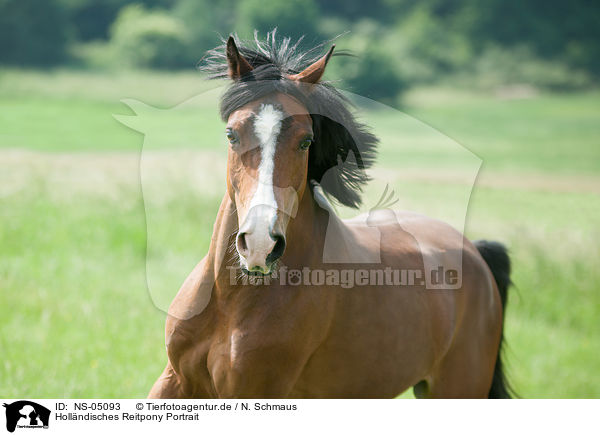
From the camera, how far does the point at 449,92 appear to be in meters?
35.8

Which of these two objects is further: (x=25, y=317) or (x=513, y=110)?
(x=513, y=110)

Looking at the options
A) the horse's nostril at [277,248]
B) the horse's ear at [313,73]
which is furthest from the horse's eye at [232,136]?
the horse's nostril at [277,248]

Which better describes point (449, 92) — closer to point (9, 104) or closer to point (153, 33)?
point (153, 33)

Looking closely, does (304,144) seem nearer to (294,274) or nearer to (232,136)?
(232,136)

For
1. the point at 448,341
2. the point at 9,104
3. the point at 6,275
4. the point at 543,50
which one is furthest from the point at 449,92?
the point at 448,341

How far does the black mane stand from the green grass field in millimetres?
215

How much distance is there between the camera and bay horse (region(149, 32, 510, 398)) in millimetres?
2596

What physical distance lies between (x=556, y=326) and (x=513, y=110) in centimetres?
2834

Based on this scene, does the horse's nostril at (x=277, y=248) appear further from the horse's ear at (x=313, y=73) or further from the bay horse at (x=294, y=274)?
the horse's ear at (x=313, y=73)

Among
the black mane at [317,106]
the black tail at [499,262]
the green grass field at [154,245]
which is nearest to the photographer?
the black mane at [317,106]

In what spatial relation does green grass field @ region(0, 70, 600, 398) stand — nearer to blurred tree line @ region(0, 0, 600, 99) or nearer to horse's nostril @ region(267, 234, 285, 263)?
horse's nostril @ region(267, 234, 285, 263)

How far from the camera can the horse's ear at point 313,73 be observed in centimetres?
284
